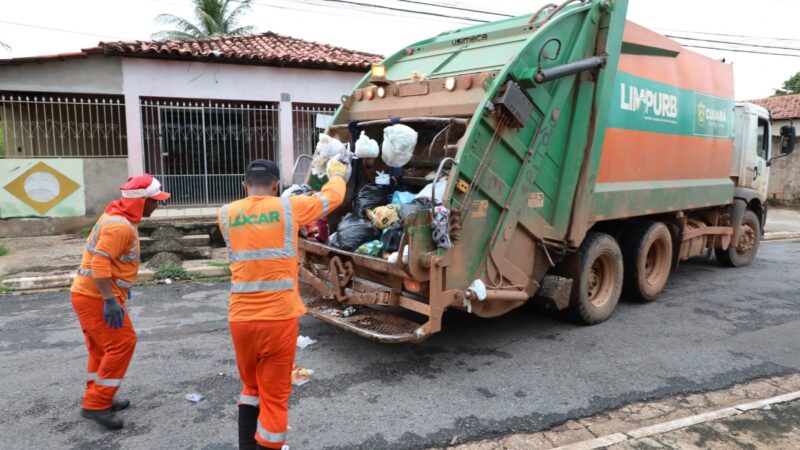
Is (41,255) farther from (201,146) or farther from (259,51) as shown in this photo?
(259,51)

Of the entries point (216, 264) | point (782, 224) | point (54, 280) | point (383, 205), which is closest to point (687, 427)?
point (383, 205)

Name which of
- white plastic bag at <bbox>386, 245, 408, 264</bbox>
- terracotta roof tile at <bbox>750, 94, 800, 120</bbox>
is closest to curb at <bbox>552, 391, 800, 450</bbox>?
white plastic bag at <bbox>386, 245, 408, 264</bbox>

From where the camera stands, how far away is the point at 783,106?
21.4 meters

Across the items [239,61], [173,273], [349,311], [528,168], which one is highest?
[239,61]

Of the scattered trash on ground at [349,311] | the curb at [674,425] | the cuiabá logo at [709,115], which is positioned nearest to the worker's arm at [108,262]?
the scattered trash on ground at [349,311]

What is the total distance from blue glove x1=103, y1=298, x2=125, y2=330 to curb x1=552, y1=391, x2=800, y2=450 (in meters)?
2.49

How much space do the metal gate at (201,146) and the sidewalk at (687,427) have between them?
822 cm

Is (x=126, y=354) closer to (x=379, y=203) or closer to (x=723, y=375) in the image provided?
(x=379, y=203)

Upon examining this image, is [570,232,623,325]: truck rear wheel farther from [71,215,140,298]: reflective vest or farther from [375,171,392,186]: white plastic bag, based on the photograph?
[71,215,140,298]: reflective vest

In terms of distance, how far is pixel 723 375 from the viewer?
3.93 m

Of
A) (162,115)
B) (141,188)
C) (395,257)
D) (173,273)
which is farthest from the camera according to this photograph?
(162,115)

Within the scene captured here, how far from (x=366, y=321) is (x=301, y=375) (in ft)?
1.98

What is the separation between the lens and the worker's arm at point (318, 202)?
2732mm

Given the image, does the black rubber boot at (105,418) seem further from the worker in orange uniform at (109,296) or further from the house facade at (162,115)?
the house facade at (162,115)
